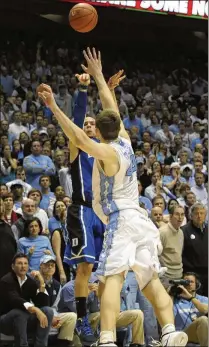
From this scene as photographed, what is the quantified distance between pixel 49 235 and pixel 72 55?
10.9 m

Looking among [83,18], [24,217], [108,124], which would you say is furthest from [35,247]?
[108,124]

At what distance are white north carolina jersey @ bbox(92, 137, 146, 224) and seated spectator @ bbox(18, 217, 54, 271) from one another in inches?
152

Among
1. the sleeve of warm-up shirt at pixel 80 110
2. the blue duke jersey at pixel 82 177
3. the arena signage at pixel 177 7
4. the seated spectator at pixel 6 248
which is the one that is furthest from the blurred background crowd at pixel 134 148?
the arena signage at pixel 177 7

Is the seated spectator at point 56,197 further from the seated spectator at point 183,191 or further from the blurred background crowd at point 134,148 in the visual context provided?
the seated spectator at point 183,191

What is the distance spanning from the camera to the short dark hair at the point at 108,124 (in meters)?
6.61

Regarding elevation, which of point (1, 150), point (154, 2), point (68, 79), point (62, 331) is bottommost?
point (62, 331)

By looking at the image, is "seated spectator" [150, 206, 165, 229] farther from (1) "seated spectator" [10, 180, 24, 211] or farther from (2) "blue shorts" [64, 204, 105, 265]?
(2) "blue shorts" [64, 204, 105, 265]

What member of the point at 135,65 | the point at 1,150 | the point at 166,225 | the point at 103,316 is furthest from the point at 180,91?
the point at 103,316

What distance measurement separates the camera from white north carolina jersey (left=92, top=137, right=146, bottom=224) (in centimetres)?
671

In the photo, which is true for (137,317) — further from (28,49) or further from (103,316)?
(28,49)

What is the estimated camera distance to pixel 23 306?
31.7ft

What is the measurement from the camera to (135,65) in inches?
917

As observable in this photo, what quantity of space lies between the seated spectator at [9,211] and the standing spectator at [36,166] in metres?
1.86

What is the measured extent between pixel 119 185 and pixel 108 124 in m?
0.49
